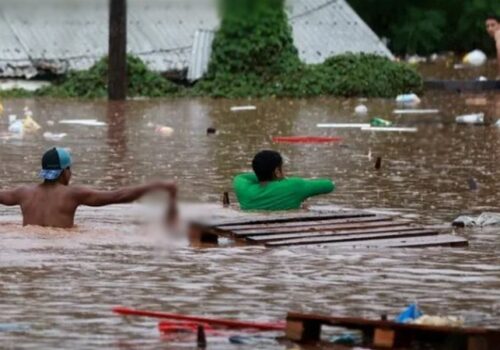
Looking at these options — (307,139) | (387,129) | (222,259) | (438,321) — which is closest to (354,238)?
(222,259)

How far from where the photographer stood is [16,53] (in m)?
30.4

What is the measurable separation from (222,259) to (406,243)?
1369 millimetres

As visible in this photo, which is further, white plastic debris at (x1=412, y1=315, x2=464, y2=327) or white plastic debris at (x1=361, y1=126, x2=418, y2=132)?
white plastic debris at (x1=361, y1=126, x2=418, y2=132)

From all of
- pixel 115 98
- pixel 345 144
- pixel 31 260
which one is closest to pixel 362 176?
pixel 345 144

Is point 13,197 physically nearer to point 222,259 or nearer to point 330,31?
point 222,259

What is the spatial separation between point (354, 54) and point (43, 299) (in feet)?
74.2

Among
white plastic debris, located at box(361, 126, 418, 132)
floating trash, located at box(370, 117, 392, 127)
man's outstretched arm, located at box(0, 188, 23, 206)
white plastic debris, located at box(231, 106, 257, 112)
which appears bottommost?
man's outstretched arm, located at box(0, 188, 23, 206)

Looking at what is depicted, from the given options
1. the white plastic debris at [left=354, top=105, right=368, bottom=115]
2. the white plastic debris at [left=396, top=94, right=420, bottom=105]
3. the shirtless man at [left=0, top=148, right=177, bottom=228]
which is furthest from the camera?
the white plastic debris at [left=396, top=94, right=420, bottom=105]

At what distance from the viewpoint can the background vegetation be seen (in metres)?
23.2

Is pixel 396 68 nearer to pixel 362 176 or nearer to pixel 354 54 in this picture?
pixel 354 54

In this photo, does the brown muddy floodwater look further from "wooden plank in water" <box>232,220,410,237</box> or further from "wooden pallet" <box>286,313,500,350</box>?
"wooden plank in water" <box>232,220,410,237</box>

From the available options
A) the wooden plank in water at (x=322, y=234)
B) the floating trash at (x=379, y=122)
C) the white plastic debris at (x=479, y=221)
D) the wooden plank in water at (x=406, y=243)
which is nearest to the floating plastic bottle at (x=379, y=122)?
the floating trash at (x=379, y=122)

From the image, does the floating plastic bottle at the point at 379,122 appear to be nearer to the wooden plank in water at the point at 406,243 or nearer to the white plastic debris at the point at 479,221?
the white plastic debris at the point at 479,221

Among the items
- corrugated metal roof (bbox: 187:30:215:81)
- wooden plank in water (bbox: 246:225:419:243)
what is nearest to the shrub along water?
corrugated metal roof (bbox: 187:30:215:81)
